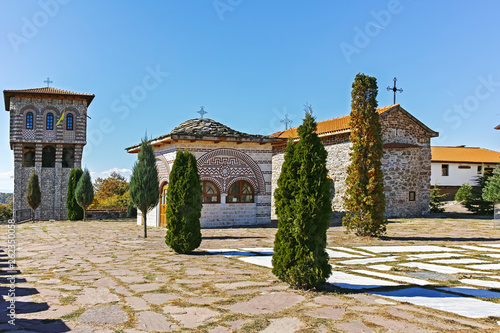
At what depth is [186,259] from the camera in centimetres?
855

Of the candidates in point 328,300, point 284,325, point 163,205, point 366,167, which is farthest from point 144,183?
point 284,325

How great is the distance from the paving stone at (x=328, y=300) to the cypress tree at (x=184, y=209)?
4.59 m

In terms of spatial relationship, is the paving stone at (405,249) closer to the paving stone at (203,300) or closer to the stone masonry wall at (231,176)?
the paving stone at (203,300)

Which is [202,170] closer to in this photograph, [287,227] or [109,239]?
[109,239]

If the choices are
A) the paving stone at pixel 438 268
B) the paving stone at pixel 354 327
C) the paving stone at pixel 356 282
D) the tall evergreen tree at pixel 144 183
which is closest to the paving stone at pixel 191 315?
the paving stone at pixel 354 327

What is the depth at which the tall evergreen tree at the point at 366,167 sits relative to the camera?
12.5m

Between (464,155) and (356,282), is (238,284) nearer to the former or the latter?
(356,282)

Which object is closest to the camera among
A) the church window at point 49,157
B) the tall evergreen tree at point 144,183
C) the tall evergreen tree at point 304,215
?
the tall evergreen tree at point 304,215

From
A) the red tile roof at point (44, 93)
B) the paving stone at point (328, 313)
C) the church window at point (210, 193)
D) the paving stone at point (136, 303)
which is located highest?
the red tile roof at point (44, 93)

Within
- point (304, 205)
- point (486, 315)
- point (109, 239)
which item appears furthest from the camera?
point (109, 239)

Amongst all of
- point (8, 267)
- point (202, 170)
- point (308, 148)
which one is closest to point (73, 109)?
point (202, 170)

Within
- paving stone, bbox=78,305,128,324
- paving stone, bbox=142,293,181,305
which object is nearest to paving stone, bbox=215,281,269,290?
paving stone, bbox=142,293,181,305

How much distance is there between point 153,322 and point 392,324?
247 centimetres

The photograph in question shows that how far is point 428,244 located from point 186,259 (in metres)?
6.57
